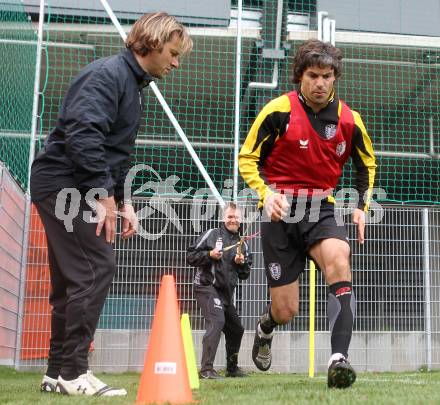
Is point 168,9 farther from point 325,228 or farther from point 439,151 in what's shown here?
point 325,228

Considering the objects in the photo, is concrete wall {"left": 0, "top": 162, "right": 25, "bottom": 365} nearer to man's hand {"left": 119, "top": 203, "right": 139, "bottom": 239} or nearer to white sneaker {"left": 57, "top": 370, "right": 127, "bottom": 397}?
man's hand {"left": 119, "top": 203, "right": 139, "bottom": 239}

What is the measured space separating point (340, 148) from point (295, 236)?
627mm

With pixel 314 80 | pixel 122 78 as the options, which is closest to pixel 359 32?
pixel 314 80

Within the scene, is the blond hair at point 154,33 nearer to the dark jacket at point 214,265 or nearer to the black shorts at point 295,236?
the black shorts at point 295,236

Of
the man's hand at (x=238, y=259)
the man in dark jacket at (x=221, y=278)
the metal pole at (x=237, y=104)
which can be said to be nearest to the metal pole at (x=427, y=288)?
the metal pole at (x=237, y=104)

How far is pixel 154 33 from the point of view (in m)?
3.81

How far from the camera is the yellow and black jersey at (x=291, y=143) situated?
14.9 ft

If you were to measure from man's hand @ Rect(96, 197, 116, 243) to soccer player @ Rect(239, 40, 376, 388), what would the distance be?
101 cm

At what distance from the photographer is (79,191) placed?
149 inches

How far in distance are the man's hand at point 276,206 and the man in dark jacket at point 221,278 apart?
320cm

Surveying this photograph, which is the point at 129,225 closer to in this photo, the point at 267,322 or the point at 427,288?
the point at 267,322

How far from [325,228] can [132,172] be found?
18.2 feet

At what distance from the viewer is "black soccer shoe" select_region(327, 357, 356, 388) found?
3.72m

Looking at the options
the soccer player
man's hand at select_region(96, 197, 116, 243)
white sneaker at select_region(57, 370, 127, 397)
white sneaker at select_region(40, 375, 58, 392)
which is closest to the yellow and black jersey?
the soccer player
